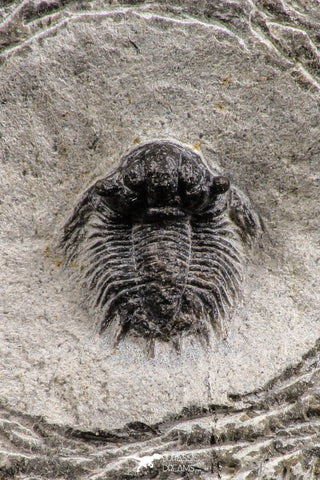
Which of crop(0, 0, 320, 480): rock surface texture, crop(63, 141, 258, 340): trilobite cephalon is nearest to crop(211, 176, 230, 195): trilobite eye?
crop(63, 141, 258, 340): trilobite cephalon

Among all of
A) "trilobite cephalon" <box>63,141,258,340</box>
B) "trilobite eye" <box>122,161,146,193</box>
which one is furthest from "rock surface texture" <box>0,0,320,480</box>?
"trilobite eye" <box>122,161,146,193</box>

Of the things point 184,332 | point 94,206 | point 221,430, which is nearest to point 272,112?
point 94,206

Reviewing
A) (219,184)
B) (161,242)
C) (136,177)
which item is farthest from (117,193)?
(219,184)

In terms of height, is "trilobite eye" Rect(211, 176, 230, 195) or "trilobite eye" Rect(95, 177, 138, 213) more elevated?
"trilobite eye" Rect(211, 176, 230, 195)

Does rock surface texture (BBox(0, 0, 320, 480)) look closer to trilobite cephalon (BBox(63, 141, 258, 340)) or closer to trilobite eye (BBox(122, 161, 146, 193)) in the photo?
trilobite cephalon (BBox(63, 141, 258, 340))

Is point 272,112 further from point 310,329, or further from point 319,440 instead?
point 319,440
